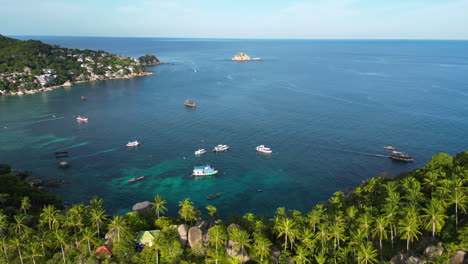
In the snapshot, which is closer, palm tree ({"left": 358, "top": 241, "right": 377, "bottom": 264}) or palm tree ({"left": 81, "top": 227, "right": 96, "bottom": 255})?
palm tree ({"left": 358, "top": 241, "right": 377, "bottom": 264})

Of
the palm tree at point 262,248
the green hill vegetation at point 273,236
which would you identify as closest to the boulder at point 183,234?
the green hill vegetation at point 273,236

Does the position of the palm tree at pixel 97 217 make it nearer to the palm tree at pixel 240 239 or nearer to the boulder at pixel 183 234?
the boulder at pixel 183 234

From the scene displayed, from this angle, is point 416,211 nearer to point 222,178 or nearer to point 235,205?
point 235,205

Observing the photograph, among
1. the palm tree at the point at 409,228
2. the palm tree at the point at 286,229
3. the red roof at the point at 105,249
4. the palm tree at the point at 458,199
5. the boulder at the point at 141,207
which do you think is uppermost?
the palm tree at the point at 458,199

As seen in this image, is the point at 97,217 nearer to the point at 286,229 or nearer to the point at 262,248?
the point at 262,248

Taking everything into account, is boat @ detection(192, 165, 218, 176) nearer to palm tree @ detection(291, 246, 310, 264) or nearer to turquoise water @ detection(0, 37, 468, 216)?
turquoise water @ detection(0, 37, 468, 216)

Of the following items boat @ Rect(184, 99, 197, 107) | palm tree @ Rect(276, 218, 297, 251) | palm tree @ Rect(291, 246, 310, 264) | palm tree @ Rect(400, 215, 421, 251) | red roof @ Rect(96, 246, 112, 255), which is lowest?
red roof @ Rect(96, 246, 112, 255)

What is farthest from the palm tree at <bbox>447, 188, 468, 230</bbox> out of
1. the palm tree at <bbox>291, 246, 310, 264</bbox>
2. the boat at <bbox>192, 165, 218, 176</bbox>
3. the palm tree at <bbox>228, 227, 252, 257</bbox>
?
the boat at <bbox>192, 165, 218, 176</bbox>

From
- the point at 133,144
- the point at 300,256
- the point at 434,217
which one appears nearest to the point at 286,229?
the point at 300,256
